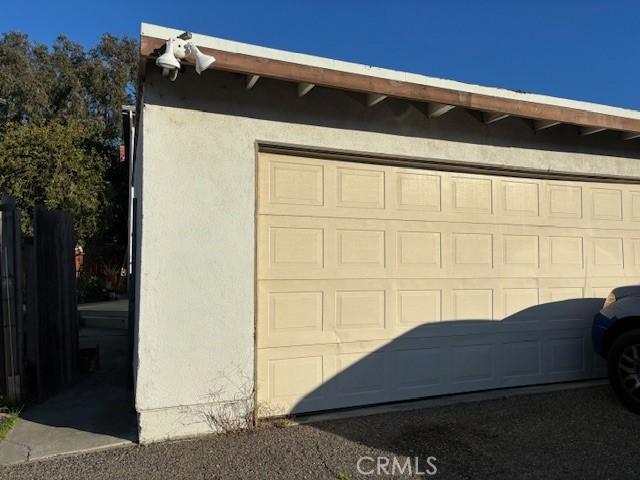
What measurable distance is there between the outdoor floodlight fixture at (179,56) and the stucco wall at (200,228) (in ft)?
1.27

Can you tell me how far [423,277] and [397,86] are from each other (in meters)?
1.91

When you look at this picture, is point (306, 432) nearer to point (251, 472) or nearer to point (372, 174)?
point (251, 472)

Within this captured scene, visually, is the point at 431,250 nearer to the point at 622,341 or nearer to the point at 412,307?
the point at 412,307

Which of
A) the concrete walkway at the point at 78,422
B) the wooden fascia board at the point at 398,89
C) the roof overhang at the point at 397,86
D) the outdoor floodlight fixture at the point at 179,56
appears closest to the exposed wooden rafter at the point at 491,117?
the roof overhang at the point at 397,86

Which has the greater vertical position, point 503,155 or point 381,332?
point 503,155

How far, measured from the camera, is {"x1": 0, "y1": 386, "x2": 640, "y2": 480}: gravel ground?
3754 mm

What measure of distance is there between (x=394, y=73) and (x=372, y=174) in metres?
0.97

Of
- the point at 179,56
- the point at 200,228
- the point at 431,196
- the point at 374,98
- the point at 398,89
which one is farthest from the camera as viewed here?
the point at 431,196

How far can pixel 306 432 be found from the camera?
4.47 metres

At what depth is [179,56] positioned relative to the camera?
3959 millimetres

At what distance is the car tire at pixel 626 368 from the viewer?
16.4 feet

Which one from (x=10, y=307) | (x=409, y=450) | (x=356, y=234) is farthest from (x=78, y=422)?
(x=356, y=234)

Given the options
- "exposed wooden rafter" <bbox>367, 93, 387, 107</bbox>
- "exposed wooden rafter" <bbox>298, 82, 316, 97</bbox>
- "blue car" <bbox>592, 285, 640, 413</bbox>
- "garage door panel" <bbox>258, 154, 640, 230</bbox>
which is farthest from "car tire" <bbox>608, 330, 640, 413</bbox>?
"exposed wooden rafter" <bbox>298, 82, 316, 97</bbox>

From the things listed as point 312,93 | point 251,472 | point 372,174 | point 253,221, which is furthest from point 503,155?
point 251,472
